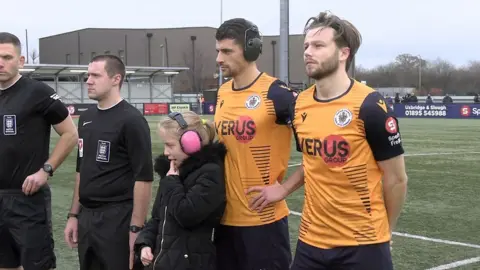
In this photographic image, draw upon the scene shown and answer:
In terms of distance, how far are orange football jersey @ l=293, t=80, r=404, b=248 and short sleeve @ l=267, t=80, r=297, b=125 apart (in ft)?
1.19

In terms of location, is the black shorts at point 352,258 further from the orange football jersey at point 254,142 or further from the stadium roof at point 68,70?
the stadium roof at point 68,70

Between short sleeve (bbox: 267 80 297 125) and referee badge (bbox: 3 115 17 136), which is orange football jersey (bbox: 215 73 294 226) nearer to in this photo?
short sleeve (bbox: 267 80 297 125)

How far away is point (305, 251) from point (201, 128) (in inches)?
38.0

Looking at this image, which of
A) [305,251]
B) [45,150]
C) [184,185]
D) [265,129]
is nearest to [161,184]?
[184,185]

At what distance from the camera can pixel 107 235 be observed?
4.11 meters

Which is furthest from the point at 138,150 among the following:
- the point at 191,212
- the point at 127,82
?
the point at 127,82

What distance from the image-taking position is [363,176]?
3121mm

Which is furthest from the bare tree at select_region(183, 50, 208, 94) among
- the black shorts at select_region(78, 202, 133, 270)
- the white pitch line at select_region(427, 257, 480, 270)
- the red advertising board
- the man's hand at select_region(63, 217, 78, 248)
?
the black shorts at select_region(78, 202, 133, 270)

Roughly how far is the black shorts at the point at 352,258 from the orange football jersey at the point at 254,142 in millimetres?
559

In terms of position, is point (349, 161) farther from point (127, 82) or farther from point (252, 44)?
point (127, 82)

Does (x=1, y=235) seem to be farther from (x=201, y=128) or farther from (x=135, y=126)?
(x=201, y=128)

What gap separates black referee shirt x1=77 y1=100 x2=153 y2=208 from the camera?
4.11 metres

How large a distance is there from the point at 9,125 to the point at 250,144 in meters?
2.00

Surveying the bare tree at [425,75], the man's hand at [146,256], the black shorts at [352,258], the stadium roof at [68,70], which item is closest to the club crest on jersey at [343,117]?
the black shorts at [352,258]
